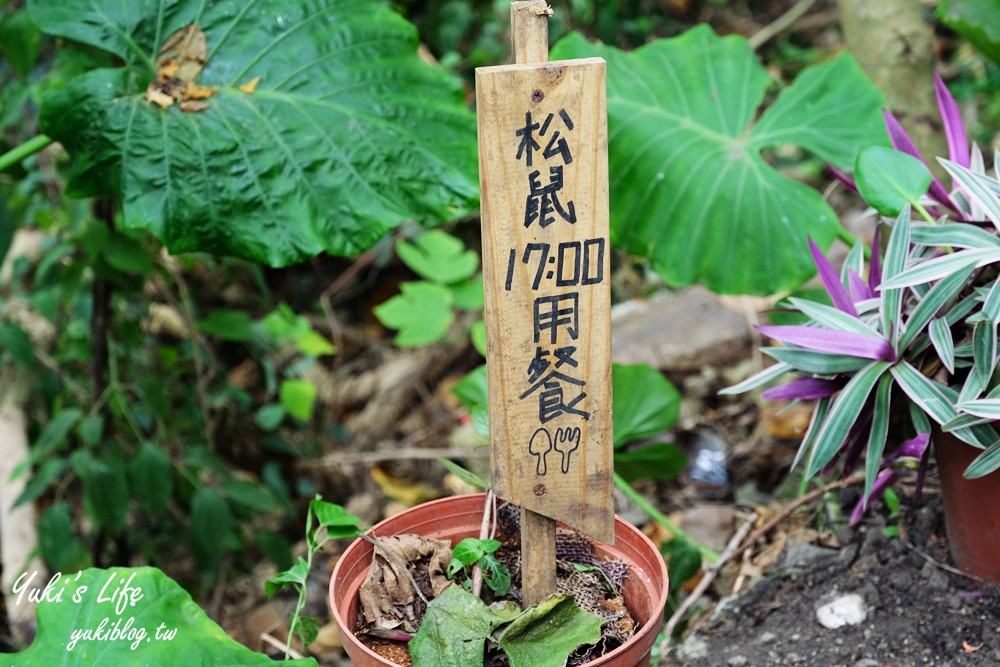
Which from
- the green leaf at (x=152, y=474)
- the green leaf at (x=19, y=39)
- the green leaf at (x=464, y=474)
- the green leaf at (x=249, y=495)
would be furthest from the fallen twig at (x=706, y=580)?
the green leaf at (x=19, y=39)

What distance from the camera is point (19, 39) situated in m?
1.90

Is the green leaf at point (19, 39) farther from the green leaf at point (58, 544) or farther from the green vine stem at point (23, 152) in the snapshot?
the green leaf at point (58, 544)

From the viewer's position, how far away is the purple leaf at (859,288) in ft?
4.82

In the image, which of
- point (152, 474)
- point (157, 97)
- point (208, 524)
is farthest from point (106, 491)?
point (157, 97)

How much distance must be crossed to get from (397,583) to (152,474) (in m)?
0.99

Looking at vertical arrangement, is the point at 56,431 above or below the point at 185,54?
below

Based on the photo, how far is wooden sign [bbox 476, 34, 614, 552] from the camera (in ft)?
3.29

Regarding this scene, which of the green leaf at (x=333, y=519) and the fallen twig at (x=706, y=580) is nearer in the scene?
the green leaf at (x=333, y=519)

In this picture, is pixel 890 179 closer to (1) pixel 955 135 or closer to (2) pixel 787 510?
(1) pixel 955 135

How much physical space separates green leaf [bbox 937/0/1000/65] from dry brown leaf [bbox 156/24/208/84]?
1540 mm

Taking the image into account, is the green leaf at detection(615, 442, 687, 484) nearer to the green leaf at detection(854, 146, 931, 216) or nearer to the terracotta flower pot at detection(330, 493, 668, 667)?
the terracotta flower pot at detection(330, 493, 668, 667)

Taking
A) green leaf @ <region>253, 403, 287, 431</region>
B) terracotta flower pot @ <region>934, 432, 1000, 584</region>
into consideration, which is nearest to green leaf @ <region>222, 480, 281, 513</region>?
green leaf @ <region>253, 403, 287, 431</region>

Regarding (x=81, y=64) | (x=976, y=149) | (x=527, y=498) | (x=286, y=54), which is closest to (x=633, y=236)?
(x=976, y=149)

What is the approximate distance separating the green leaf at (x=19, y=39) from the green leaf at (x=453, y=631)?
1.46 meters
